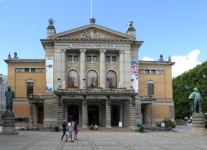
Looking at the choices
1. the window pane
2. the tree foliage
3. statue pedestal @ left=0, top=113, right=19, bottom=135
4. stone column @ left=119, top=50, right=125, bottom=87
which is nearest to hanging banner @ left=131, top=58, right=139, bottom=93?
stone column @ left=119, top=50, right=125, bottom=87

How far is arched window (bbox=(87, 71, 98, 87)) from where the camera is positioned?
2062 inches

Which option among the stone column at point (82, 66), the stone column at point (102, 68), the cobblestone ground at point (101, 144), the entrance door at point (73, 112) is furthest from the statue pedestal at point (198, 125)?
the entrance door at point (73, 112)

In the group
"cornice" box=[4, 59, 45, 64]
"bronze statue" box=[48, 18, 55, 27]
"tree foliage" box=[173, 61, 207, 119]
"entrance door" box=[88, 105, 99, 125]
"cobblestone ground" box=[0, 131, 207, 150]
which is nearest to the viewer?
"cobblestone ground" box=[0, 131, 207, 150]

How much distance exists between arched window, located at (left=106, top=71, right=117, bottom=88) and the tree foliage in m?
22.9

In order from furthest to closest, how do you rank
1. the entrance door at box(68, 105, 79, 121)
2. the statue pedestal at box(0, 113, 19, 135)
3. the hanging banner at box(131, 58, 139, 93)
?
the hanging banner at box(131, 58, 139, 93) < the entrance door at box(68, 105, 79, 121) < the statue pedestal at box(0, 113, 19, 135)

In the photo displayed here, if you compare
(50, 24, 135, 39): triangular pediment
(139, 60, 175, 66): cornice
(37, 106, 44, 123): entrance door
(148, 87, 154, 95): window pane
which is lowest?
(37, 106, 44, 123): entrance door

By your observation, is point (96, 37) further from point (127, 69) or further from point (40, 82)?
point (40, 82)

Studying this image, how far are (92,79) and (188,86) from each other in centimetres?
3237

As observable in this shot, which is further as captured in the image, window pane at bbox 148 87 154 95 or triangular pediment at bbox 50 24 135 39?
window pane at bbox 148 87 154 95

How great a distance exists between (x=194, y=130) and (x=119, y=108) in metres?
22.2

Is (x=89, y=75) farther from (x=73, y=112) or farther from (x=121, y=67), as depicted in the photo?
(x=73, y=112)

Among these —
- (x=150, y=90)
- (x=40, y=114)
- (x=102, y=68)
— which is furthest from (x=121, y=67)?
(x=40, y=114)

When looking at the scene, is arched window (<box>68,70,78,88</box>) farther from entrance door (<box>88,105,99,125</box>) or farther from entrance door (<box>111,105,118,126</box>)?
entrance door (<box>111,105,118,126</box>)

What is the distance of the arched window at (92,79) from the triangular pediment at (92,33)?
7610mm
